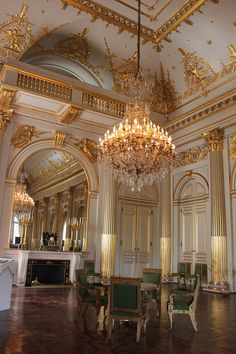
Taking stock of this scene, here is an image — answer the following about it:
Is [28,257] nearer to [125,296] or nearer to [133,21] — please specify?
[125,296]

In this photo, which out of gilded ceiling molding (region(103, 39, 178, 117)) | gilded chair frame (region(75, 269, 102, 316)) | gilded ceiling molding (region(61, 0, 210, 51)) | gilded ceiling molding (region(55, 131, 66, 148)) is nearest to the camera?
gilded chair frame (region(75, 269, 102, 316))

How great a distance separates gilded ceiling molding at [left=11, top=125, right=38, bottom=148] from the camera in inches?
343

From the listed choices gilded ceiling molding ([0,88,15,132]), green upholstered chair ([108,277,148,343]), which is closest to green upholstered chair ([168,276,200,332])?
green upholstered chair ([108,277,148,343])

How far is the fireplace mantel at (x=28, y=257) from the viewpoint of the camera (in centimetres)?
811

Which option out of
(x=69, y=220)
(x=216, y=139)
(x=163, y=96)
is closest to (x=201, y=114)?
(x=216, y=139)

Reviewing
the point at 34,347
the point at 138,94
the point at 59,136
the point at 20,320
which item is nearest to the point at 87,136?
the point at 59,136

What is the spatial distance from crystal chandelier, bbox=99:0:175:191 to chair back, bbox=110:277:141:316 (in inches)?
108

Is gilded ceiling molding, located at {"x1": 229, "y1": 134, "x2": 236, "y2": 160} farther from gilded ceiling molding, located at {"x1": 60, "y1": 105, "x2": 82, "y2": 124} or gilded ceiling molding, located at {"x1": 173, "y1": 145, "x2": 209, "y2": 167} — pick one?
gilded ceiling molding, located at {"x1": 60, "y1": 105, "x2": 82, "y2": 124}

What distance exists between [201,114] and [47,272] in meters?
6.06

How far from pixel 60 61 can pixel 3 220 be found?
5010mm

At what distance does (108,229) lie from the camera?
9328 mm

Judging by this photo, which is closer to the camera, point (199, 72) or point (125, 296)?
point (125, 296)

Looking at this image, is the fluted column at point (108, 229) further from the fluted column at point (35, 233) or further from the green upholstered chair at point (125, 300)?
the green upholstered chair at point (125, 300)

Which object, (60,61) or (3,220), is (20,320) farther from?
(60,61)
